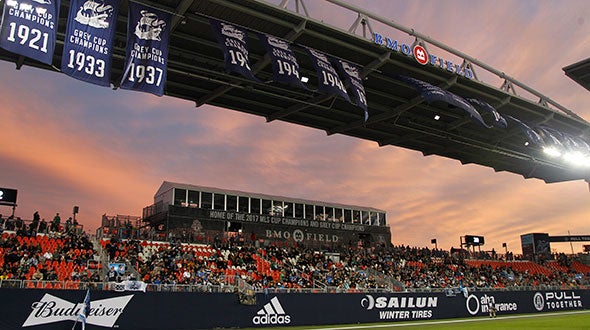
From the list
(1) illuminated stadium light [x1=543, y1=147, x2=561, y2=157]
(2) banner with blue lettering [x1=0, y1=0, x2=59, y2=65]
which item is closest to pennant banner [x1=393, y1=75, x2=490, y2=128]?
(1) illuminated stadium light [x1=543, y1=147, x2=561, y2=157]

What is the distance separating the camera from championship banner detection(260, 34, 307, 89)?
19781 millimetres

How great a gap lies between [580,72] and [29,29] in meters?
22.7

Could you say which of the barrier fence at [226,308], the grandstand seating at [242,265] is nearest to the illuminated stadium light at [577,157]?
the barrier fence at [226,308]

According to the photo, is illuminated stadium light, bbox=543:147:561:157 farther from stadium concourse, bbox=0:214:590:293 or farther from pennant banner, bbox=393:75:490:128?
stadium concourse, bbox=0:214:590:293

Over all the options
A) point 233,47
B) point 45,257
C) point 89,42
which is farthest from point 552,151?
point 45,257

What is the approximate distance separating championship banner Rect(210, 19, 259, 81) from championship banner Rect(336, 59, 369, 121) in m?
5.54

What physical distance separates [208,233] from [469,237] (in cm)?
3973

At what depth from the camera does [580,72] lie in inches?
886

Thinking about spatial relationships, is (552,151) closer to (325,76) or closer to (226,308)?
(325,76)

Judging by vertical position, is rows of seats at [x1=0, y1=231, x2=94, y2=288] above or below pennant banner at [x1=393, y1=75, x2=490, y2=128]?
below

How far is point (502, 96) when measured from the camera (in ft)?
103

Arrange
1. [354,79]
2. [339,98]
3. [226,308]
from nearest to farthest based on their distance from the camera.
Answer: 1. [226,308]
2. [354,79]
3. [339,98]

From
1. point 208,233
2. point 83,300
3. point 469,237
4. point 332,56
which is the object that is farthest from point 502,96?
point 469,237

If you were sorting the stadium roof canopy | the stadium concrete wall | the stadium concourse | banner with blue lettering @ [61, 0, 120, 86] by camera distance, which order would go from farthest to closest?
the stadium concourse → the stadium roof canopy → the stadium concrete wall → banner with blue lettering @ [61, 0, 120, 86]
